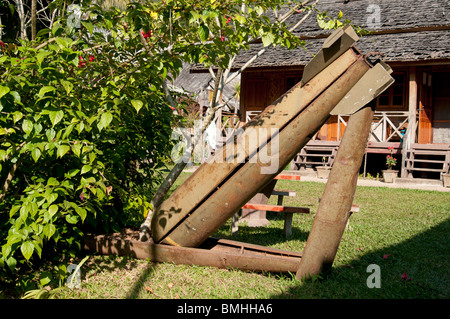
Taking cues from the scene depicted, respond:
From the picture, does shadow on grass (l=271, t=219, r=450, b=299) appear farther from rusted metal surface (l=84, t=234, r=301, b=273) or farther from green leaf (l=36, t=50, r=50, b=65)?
green leaf (l=36, t=50, r=50, b=65)

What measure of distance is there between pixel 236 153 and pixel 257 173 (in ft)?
0.79

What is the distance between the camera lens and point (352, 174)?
2998mm

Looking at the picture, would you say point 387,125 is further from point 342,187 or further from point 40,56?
point 40,56

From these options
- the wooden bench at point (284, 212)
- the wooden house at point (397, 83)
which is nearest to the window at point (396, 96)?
the wooden house at point (397, 83)

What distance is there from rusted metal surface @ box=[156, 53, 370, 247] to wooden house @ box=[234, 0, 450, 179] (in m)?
9.66

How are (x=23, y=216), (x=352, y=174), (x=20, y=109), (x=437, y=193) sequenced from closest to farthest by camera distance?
1. (x=23, y=216)
2. (x=20, y=109)
3. (x=352, y=174)
4. (x=437, y=193)

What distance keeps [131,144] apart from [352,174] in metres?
2.01

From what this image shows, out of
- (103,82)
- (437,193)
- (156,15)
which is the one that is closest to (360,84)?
(156,15)

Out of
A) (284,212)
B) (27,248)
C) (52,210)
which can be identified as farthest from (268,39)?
(284,212)

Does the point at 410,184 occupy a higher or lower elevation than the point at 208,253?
lower

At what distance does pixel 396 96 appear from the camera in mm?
14047

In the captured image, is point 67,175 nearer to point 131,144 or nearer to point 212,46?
point 131,144

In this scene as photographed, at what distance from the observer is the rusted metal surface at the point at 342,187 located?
3000mm

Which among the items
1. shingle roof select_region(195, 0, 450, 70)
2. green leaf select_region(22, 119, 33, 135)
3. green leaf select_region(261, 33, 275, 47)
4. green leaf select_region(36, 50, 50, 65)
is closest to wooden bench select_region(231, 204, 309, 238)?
green leaf select_region(261, 33, 275, 47)
